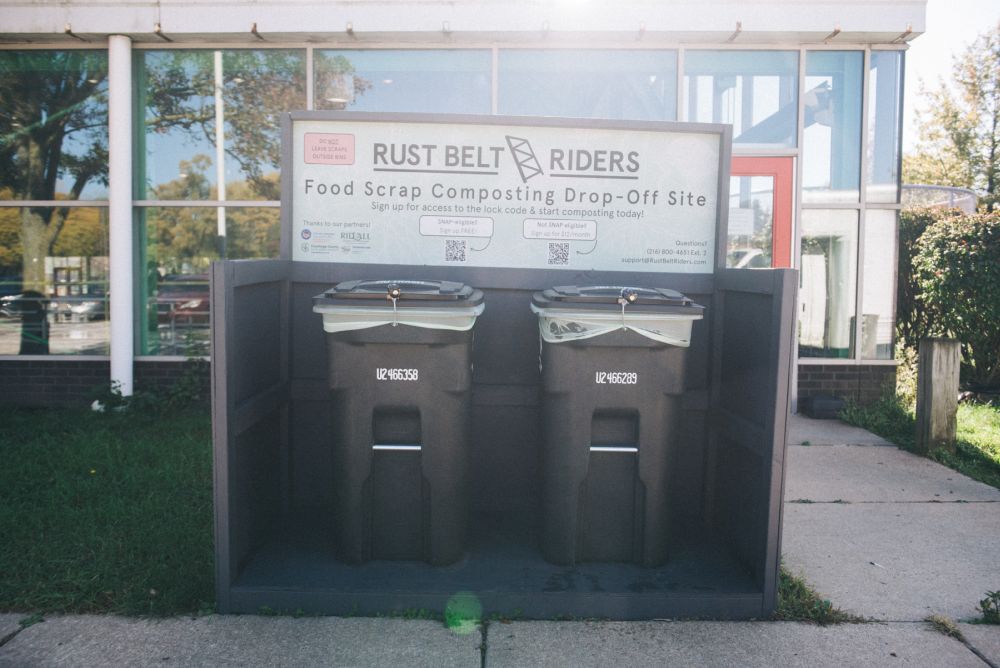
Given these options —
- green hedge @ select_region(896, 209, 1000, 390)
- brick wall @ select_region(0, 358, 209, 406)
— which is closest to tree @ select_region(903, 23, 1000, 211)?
green hedge @ select_region(896, 209, 1000, 390)

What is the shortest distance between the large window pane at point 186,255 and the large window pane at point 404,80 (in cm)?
138

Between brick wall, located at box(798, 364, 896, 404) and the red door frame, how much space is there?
3.63 ft

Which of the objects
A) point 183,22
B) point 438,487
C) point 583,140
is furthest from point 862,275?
point 183,22

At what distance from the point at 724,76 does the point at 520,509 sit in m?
5.24

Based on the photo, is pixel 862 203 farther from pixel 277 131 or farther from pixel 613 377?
pixel 277 131

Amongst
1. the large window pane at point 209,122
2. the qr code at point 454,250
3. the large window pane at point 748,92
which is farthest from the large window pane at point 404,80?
the qr code at point 454,250

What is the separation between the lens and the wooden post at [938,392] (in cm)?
583

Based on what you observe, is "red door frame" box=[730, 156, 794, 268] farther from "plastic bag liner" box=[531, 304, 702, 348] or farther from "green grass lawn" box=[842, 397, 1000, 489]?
"plastic bag liner" box=[531, 304, 702, 348]

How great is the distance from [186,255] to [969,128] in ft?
71.5

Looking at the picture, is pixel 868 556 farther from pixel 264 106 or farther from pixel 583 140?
pixel 264 106

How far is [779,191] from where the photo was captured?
24.5 ft

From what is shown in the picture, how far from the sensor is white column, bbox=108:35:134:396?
7180 mm

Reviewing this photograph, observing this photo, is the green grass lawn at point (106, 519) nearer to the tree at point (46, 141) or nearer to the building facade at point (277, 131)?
the building facade at point (277, 131)

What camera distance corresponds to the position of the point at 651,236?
3.94 metres
